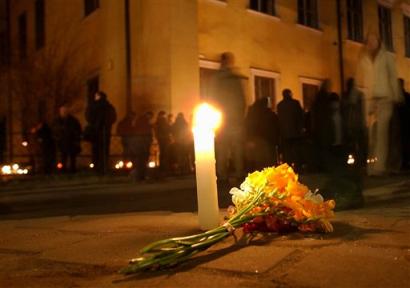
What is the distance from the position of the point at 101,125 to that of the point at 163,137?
139 cm

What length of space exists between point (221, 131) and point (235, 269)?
5.75m

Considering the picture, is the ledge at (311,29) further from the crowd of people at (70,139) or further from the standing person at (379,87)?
the standing person at (379,87)

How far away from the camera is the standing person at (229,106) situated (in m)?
9.02

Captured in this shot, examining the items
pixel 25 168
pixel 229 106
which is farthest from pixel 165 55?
pixel 229 106

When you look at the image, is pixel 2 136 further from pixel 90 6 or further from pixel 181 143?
pixel 181 143

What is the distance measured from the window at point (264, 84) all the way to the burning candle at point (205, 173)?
12.2 metres

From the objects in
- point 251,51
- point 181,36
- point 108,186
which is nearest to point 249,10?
point 251,51

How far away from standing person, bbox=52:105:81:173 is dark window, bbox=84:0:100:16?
4982 millimetres

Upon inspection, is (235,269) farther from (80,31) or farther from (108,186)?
(80,31)

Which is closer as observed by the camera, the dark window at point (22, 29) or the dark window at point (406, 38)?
the dark window at point (22, 29)

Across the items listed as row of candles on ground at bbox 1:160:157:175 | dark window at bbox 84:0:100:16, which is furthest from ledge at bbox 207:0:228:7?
row of candles on ground at bbox 1:160:157:175

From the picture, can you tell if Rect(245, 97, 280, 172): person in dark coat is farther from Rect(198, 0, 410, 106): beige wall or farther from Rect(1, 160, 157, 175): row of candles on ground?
Rect(198, 0, 410, 106): beige wall

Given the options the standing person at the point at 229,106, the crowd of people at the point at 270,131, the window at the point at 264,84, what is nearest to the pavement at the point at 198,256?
the crowd of people at the point at 270,131

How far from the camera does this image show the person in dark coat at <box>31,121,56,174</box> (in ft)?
43.7
